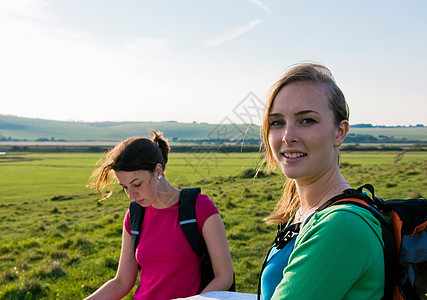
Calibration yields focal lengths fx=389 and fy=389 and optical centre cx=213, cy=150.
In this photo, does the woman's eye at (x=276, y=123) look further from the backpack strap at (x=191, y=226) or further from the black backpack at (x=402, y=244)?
the backpack strap at (x=191, y=226)

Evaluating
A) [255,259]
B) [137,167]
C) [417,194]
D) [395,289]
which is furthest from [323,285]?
[417,194]

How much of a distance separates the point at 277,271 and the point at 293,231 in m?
0.20

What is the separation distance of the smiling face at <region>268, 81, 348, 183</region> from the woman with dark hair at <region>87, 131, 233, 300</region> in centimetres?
149

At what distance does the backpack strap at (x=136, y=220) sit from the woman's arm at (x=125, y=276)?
66 millimetres

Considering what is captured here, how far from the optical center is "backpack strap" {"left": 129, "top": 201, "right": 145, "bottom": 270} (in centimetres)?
335

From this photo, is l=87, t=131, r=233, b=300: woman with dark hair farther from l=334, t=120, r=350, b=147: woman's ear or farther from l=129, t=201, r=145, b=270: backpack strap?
l=334, t=120, r=350, b=147: woman's ear

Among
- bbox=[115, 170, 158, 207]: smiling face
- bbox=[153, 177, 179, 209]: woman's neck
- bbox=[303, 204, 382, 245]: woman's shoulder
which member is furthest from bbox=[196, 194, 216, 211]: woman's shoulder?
bbox=[303, 204, 382, 245]: woman's shoulder

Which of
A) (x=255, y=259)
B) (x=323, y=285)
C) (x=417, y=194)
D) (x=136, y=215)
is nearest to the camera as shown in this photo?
(x=323, y=285)

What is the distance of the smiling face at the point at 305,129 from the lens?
5.82 feet

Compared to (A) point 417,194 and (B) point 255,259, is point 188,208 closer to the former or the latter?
(B) point 255,259

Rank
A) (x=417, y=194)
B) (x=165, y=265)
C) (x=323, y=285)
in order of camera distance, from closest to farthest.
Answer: (x=323, y=285)
(x=165, y=265)
(x=417, y=194)

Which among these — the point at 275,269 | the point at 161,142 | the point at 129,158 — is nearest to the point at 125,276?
the point at 129,158

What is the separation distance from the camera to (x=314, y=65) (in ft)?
6.27

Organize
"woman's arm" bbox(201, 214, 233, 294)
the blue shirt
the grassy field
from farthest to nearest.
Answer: the grassy field → "woman's arm" bbox(201, 214, 233, 294) → the blue shirt
